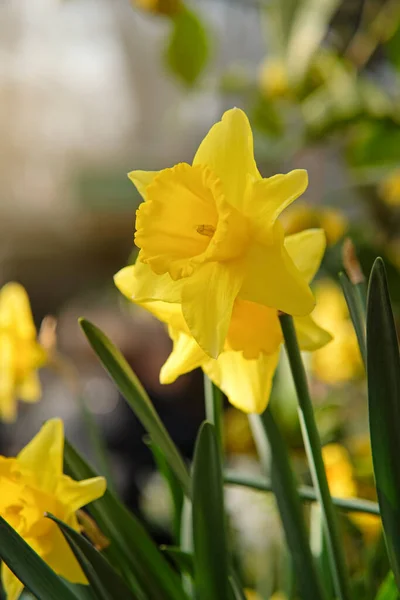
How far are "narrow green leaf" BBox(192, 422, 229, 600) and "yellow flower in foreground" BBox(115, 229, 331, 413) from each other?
0.08 feet

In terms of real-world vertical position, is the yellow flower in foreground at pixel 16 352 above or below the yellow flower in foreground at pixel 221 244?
below

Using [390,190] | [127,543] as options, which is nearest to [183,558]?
[127,543]

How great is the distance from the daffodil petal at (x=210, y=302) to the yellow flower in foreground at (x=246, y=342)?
0.02 meters

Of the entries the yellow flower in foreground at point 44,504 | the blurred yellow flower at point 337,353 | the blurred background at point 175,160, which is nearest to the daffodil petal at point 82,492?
the yellow flower in foreground at point 44,504

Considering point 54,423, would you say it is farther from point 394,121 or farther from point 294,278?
point 394,121

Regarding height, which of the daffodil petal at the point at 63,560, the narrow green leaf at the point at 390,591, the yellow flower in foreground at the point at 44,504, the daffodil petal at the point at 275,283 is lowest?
the narrow green leaf at the point at 390,591

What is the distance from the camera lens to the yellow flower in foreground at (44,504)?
10.7 inches

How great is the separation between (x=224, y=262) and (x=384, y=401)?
76mm

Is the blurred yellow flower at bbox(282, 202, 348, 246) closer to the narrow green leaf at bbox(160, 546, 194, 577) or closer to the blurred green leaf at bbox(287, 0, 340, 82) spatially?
the blurred green leaf at bbox(287, 0, 340, 82)

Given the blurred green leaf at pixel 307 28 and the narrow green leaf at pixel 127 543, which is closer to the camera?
the narrow green leaf at pixel 127 543

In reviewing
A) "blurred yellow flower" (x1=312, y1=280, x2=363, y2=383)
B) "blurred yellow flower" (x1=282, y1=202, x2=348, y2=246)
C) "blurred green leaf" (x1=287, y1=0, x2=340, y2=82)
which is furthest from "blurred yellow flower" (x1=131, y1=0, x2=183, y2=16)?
"blurred yellow flower" (x1=312, y1=280, x2=363, y2=383)

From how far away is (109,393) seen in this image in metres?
1.32

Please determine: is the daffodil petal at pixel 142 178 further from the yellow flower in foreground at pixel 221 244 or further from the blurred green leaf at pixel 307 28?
the blurred green leaf at pixel 307 28

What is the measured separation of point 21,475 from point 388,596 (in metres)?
0.18
